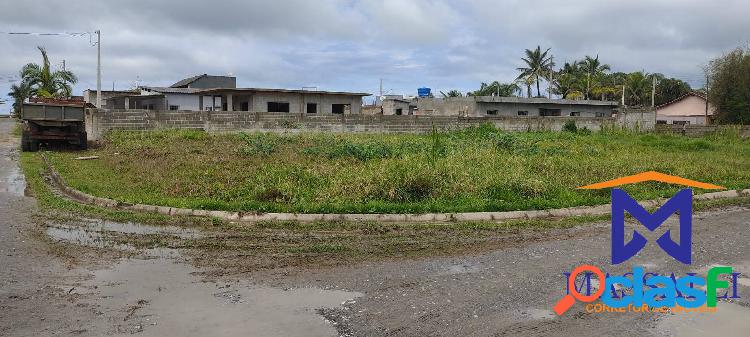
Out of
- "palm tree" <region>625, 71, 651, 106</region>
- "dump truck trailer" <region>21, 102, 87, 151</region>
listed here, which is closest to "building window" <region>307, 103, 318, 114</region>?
"dump truck trailer" <region>21, 102, 87, 151</region>

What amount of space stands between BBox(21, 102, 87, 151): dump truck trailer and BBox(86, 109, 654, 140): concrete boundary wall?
6.35 feet

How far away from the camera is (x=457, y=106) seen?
44.6 metres

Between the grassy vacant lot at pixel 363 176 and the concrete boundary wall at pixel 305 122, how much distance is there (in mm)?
4750

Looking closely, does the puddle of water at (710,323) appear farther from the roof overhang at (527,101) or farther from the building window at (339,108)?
the roof overhang at (527,101)

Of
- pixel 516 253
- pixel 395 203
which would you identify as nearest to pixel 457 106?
pixel 395 203

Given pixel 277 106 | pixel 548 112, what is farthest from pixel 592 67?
pixel 277 106

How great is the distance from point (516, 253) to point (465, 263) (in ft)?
2.95

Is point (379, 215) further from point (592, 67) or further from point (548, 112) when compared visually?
point (592, 67)

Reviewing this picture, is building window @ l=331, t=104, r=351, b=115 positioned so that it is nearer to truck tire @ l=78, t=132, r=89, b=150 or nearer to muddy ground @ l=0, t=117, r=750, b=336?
truck tire @ l=78, t=132, r=89, b=150

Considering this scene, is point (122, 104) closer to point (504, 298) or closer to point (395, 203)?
point (395, 203)

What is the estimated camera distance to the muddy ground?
4746mm

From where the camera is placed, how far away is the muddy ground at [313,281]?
4.75 m

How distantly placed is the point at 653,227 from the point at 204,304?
695 cm

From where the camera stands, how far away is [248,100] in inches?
1359
